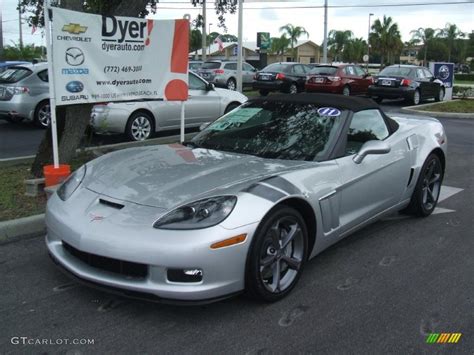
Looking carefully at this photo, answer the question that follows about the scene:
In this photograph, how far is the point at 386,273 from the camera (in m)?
4.02

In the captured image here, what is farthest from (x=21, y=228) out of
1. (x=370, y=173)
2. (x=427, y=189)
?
(x=427, y=189)

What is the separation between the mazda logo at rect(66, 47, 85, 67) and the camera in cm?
545

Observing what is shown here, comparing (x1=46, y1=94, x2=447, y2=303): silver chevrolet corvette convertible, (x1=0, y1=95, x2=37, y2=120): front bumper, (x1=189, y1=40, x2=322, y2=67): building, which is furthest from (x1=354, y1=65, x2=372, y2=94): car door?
(x1=189, y1=40, x2=322, y2=67): building

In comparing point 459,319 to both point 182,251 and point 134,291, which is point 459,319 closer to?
point 182,251

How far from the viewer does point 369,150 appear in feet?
13.8

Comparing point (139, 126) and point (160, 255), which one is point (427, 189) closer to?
point (160, 255)

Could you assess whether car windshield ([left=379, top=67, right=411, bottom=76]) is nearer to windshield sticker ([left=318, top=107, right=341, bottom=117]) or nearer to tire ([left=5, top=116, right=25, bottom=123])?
tire ([left=5, top=116, right=25, bottom=123])

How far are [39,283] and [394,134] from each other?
3.53 meters

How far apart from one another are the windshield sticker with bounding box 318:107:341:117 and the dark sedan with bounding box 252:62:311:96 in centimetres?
1622

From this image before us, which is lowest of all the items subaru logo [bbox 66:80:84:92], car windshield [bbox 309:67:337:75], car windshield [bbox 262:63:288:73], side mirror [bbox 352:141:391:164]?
side mirror [bbox 352:141:391:164]

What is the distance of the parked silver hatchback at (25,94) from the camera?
1131cm

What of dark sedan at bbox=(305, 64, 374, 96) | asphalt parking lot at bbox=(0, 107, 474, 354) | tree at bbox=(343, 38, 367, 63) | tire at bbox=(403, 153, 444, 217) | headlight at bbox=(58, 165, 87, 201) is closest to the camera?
asphalt parking lot at bbox=(0, 107, 474, 354)

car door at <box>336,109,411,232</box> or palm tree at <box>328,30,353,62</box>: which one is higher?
palm tree at <box>328,30,353,62</box>

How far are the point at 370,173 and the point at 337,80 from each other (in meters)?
16.3
